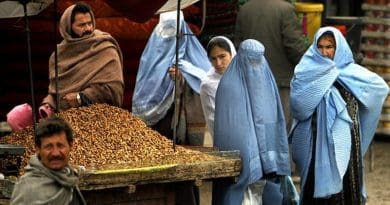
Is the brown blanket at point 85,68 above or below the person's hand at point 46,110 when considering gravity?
above

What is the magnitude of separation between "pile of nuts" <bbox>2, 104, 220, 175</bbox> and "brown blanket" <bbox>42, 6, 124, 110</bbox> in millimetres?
253

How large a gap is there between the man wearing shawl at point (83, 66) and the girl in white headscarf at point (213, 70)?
0.76m

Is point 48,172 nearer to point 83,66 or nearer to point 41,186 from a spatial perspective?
point 41,186

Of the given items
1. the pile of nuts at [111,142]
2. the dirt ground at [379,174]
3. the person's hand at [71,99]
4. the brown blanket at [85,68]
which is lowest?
the dirt ground at [379,174]

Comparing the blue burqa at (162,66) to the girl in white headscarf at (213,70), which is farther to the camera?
the blue burqa at (162,66)

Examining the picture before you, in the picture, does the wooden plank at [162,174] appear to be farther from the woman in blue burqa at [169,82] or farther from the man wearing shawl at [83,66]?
the woman in blue burqa at [169,82]

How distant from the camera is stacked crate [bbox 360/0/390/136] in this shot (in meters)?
12.5

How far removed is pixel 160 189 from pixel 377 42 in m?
6.13

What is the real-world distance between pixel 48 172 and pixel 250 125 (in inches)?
85.3

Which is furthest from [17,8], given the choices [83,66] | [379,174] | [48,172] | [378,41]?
[378,41]

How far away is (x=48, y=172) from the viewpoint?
5633mm

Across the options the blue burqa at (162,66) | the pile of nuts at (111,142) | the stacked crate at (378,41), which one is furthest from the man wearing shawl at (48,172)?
the stacked crate at (378,41)

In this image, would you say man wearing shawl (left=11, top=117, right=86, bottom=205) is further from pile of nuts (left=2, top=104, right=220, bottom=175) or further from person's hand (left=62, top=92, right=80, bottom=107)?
person's hand (left=62, top=92, right=80, bottom=107)

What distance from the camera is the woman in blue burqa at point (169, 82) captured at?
28.2 feet
